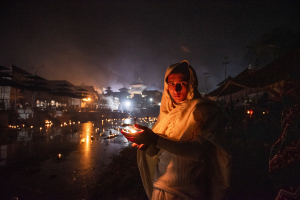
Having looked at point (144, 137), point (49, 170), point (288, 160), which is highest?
point (144, 137)

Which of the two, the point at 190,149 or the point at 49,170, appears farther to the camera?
the point at 49,170

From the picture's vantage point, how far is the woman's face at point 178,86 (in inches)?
69.6

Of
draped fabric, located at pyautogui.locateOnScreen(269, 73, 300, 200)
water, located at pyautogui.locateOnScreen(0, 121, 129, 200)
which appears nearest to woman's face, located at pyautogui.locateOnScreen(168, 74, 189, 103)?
draped fabric, located at pyautogui.locateOnScreen(269, 73, 300, 200)

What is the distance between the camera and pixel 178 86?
1.79 m

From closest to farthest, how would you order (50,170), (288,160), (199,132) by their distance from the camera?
(199,132) < (288,160) < (50,170)

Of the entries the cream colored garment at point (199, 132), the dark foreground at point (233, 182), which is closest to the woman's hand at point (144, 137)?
the cream colored garment at point (199, 132)

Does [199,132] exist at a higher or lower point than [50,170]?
higher

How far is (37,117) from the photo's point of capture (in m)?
20.7

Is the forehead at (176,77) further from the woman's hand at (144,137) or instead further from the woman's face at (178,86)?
the woman's hand at (144,137)

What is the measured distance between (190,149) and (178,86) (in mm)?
745

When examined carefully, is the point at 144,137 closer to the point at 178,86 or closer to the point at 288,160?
the point at 178,86

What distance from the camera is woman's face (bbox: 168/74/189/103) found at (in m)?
1.77

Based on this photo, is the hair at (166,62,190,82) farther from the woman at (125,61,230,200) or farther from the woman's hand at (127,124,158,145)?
the woman's hand at (127,124,158,145)

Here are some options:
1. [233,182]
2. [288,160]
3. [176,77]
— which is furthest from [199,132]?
[233,182]
